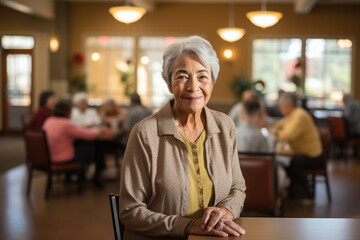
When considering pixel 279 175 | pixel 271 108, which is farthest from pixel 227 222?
pixel 271 108

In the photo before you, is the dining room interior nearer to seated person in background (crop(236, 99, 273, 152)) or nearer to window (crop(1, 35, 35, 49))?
window (crop(1, 35, 35, 49))

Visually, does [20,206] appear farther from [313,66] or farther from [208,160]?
[313,66]

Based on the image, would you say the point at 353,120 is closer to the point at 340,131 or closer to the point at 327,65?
the point at 340,131

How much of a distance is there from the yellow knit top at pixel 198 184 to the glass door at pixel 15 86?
11.4 metres

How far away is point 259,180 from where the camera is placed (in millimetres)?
3768

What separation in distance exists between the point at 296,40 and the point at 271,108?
7.60ft

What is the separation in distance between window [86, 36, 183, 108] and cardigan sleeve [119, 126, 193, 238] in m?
11.0

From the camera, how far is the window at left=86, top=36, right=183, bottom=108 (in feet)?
42.0

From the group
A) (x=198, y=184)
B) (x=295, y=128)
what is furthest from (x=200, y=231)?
(x=295, y=128)

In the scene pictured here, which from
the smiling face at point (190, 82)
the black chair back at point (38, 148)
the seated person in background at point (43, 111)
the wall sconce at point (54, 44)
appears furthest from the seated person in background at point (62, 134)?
the wall sconce at point (54, 44)

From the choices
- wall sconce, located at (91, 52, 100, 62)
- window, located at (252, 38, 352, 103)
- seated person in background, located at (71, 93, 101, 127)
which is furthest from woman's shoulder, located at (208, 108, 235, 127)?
wall sconce, located at (91, 52, 100, 62)

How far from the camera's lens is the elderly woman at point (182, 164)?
5.83ft

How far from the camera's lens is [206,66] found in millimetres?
1900

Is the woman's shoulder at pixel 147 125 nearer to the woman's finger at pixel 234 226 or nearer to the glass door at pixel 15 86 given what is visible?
the woman's finger at pixel 234 226
